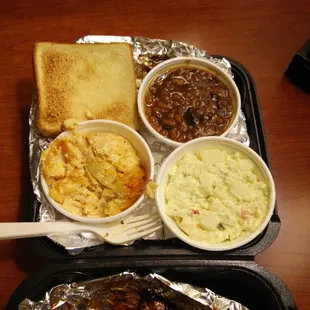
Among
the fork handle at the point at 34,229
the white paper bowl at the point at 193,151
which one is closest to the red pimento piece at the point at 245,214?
the white paper bowl at the point at 193,151

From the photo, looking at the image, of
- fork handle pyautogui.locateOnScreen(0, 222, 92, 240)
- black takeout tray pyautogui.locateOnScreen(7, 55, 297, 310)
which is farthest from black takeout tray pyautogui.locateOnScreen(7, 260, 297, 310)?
fork handle pyautogui.locateOnScreen(0, 222, 92, 240)

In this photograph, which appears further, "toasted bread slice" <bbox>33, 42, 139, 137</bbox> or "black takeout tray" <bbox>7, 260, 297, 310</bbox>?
"toasted bread slice" <bbox>33, 42, 139, 137</bbox>

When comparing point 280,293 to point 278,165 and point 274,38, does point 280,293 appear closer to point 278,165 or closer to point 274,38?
point 278,165

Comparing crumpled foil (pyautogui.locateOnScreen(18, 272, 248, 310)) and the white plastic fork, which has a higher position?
the white plastic fork

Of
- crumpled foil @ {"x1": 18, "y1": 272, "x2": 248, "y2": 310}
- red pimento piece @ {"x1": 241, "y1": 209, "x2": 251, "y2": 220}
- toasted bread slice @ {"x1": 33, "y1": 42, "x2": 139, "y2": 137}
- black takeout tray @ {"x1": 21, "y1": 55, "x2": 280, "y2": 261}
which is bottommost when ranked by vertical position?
crumpled foil @ {"x1": 18, "y1": 272, "x2": 248, "y2": 310}

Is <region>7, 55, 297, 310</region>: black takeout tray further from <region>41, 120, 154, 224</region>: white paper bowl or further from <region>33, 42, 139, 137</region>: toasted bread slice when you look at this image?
<region>33, 42, 139, 137</region>: toasted bread slice

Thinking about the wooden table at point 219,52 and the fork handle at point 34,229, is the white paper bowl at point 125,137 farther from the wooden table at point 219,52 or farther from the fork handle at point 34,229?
the wooden table at point 219,52

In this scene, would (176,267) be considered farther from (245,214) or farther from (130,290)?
(245,214)
